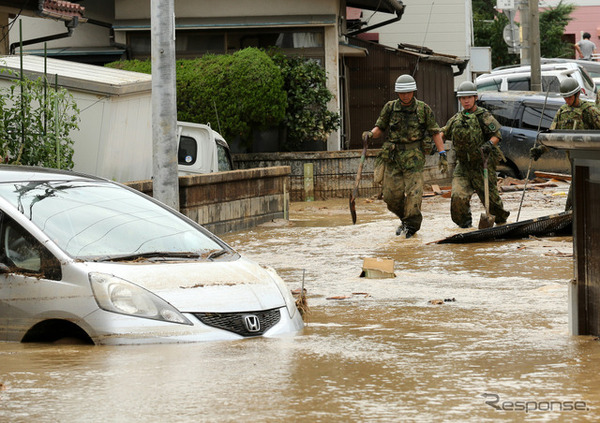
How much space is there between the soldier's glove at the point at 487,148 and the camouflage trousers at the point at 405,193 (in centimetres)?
93

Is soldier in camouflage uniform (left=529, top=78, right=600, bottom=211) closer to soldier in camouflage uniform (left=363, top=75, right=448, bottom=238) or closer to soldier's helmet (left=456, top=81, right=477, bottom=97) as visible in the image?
soldier's helmet (left=456, top=81, right=477, bottom=97)

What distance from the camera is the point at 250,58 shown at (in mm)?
20406

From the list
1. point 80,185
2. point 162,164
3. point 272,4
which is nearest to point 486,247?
point 162,164

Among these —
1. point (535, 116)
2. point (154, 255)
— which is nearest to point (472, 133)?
point (154, 255)

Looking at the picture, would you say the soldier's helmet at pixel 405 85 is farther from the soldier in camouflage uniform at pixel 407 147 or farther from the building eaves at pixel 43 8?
the building eaves at pixel 43 8

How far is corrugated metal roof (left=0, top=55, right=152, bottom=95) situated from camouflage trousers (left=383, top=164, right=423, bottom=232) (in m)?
3.42

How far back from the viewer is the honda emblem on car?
6656 millimetres

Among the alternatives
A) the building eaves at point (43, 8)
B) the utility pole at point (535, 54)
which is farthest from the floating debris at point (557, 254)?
the utility pole at point (535, 54)

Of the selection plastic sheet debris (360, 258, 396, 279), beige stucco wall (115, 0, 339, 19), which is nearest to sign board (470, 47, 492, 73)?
beige stucco wall (115, 0, 339, 19)

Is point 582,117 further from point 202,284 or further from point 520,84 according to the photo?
point 520,84

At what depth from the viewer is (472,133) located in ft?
46.4

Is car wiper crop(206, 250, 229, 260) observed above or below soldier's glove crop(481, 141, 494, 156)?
below

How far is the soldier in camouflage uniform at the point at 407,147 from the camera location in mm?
13672

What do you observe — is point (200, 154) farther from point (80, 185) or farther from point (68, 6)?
point (80, 185)
